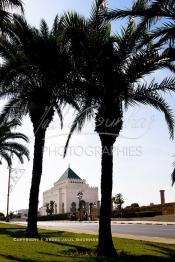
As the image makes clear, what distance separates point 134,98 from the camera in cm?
1434

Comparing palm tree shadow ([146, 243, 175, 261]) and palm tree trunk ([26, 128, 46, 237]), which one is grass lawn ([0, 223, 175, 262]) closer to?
palm tree shadow ([146, 243, 175, 261])

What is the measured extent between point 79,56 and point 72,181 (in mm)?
98017

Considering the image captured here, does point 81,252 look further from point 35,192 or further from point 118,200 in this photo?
point 118,200

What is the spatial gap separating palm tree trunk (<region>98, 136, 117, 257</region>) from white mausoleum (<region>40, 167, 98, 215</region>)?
92.4 m

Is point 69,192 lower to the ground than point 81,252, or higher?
higher

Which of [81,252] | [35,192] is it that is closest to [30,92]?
[35,192]

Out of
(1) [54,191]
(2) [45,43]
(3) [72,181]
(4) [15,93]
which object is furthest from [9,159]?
(1) [54,191]

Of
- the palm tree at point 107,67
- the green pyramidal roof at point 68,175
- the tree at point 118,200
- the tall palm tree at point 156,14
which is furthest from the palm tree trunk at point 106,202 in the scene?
the green pyramidal roof at point 68,175

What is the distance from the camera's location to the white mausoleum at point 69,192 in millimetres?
107688

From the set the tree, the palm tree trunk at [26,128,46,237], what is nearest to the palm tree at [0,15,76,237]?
the palm tree trunk at [26,128,46,237]

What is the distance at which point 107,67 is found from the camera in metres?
13.5

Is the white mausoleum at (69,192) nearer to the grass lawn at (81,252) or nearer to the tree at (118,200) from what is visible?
the tree at (118,200)

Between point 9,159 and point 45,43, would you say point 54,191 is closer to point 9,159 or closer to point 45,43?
point 9,159

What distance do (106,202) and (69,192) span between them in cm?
9626
